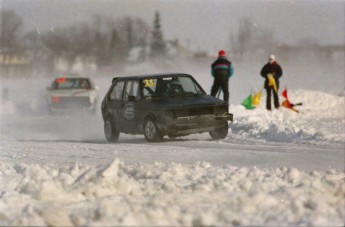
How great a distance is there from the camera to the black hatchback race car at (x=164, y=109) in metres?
14.1

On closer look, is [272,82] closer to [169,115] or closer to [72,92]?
[72,92]

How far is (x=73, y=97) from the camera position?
88.3 feet

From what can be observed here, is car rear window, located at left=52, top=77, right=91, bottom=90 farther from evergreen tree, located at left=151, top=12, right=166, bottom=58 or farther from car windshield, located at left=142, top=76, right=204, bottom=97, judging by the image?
evergreen tree, located at left=151, top=12, right=166, bottom=58

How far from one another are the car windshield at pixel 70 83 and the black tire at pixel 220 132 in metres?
13.0

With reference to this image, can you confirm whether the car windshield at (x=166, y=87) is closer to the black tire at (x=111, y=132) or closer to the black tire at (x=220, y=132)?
the black tire at (x=220, y=132)

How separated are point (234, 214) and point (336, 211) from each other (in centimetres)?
99

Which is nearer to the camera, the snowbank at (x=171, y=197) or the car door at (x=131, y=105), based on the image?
the snowbank at (x=171, y=197)

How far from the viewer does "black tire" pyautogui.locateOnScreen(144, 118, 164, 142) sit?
14.3 m

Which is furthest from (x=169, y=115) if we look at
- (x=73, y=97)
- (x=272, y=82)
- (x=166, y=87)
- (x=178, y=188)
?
(x=73, y=97)

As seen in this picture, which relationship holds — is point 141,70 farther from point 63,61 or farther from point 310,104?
point 310,104

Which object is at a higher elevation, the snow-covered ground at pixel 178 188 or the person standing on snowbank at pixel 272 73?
the person standing on snowbank at pixel 272 73

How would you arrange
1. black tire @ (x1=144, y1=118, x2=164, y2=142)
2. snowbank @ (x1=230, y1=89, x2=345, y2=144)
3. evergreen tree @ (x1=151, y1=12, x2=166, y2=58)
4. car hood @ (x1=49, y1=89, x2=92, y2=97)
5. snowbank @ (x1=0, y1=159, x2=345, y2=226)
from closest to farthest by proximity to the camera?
1. snowbank @ (x1=0, y1=159, x2=345, y2=226)
2. black tire @ (x1=144, y1=118, x2=164, y2=142)
3. snowbank @ (x1=230, y1=89, x2=345, y2=144)
4. car hood @ (x1=49, y1=89, x2=92, y2=97)
5. evergreen tree @ (x1=151, y1=12, x2=166, y2=58)

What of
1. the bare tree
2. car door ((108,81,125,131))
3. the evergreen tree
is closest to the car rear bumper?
car door ((108,81,125,131))

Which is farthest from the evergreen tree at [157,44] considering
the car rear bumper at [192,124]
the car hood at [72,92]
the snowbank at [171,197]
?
the snowbank at [171,197]
